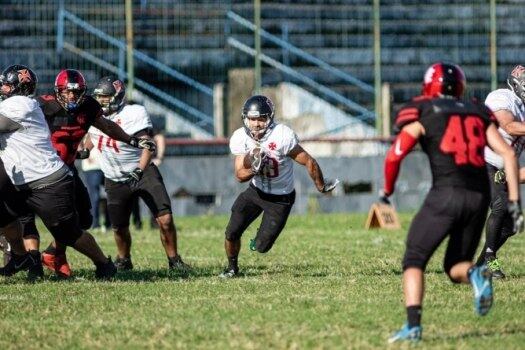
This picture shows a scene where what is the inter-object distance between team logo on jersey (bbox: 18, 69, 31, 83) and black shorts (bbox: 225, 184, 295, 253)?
6.83ft

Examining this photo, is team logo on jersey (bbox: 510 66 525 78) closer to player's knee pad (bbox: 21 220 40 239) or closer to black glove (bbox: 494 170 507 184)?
black glove (bbox: 494 170 507 184)

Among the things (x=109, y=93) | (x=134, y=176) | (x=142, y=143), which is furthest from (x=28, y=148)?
(x=109, y=93)

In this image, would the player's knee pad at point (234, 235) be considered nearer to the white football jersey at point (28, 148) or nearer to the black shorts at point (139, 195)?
the black shorts at point (139, 195)

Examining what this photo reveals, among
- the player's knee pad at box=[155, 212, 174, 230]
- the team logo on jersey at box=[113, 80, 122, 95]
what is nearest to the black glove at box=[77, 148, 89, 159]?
the team logo on jersey at box=[113, 80, 122, 95]

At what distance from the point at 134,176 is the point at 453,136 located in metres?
4.62

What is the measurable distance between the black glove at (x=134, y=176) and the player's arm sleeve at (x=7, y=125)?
1830 mm

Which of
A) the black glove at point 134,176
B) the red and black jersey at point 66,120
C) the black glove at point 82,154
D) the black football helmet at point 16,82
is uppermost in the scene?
the black football helmet at point 16,82

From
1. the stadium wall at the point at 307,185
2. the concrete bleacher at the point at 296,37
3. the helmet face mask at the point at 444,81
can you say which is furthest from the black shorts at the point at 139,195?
the concrete bleacher at the point at 296,37

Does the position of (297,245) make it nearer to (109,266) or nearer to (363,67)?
(109,266)

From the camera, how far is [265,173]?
10336 millimetres

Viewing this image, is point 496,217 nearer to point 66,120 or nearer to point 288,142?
point 288,142

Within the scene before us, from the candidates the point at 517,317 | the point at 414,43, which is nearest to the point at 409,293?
the point at 517,317

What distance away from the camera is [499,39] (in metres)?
25.5

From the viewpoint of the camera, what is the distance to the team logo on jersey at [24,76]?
960 centimetres
